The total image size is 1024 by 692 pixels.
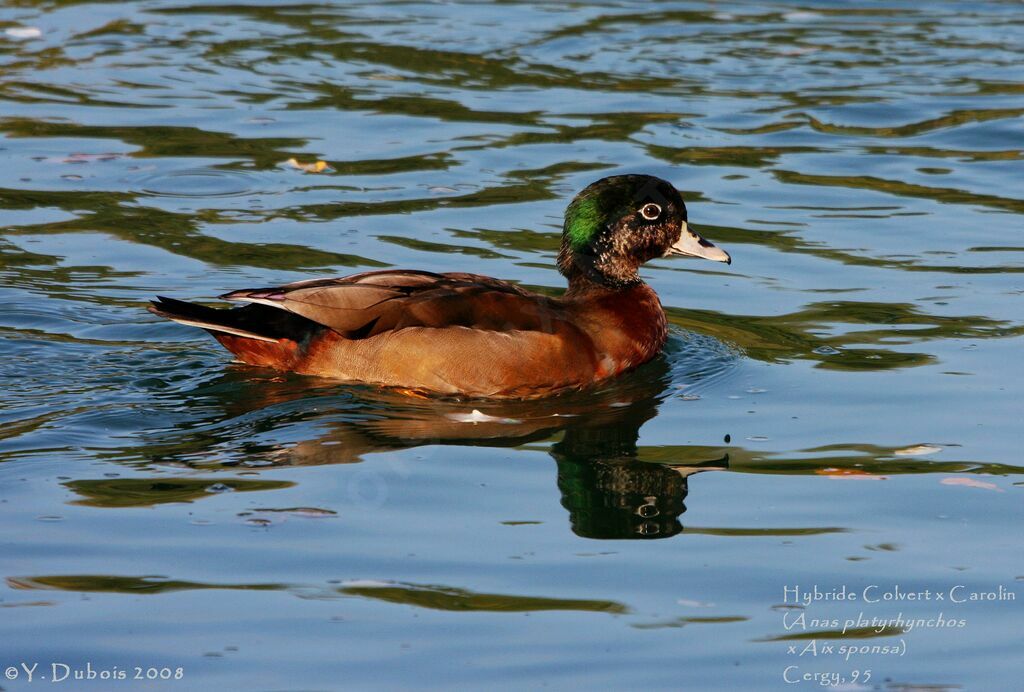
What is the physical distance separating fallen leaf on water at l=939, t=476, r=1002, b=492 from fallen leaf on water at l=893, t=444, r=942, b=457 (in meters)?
0.31

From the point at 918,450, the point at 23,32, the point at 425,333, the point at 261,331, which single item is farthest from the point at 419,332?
the point at 23,32

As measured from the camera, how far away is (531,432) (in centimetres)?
754

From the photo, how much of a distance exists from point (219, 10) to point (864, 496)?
42.3 feet

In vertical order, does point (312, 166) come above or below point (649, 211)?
below

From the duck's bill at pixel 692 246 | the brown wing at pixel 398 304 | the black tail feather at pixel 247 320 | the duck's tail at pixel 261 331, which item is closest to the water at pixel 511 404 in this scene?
the duck's tail at pixel 261 331

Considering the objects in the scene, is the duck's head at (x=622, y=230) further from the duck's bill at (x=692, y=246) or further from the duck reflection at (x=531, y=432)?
the duck reflection at (x=531, y=432)

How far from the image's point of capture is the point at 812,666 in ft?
17.1

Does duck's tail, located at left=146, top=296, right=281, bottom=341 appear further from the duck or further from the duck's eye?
the duck's eye

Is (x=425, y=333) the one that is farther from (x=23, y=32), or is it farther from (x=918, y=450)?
(x=23, y=32)

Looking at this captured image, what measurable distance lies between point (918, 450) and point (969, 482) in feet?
1.44

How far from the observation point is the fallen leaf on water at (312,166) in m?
12.2

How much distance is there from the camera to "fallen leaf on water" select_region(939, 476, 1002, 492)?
6719 mm

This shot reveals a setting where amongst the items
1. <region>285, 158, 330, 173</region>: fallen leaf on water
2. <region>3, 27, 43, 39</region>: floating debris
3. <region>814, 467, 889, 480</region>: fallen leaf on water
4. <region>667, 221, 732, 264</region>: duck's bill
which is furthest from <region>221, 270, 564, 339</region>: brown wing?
<region>3, 27, 43, 39</region>: floating debris

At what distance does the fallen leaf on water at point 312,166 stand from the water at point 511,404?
0.09m
